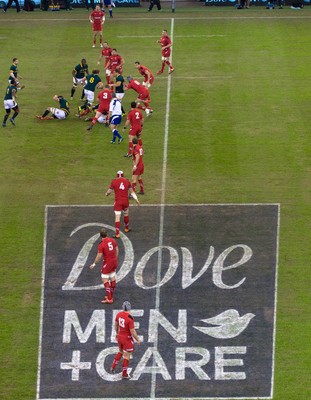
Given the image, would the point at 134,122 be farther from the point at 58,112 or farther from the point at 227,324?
the point at 227,324

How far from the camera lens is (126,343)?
3459 cm

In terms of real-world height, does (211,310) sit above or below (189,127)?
below

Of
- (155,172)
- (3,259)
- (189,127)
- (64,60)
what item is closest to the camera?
(3,259)

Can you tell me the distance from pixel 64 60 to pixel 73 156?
14365 mm

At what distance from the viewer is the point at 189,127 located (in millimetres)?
52500

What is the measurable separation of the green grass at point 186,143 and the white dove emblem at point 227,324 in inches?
44.7

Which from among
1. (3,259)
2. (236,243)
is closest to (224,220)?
(236,243)

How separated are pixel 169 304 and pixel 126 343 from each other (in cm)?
458

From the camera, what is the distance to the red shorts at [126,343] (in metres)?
34.5

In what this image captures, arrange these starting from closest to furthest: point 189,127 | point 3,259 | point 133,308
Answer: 1. point 133,308
2. point 3,259
3. point 189,127

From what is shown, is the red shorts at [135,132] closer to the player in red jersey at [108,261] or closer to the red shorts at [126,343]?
the player in red jersey at [108,261]

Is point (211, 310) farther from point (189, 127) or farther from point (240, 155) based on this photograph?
point (189, 127)

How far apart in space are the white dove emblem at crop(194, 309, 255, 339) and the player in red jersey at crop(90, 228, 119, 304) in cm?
295

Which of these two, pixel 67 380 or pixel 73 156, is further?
pixel 73 156
